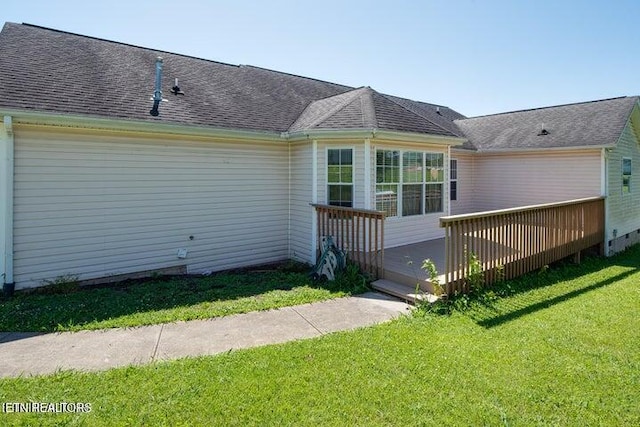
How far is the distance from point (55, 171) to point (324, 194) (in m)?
5.49

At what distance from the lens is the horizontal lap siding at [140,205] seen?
6.65 metres

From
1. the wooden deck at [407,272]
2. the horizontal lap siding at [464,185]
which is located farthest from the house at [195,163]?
the horizontal lap siding at [464,185]

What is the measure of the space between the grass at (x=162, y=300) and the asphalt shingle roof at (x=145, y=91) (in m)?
3.37

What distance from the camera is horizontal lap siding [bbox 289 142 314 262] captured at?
9031 millimetres

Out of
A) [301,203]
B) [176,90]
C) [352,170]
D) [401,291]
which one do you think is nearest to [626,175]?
[352,170]

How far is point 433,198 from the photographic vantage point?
10297 millimetres

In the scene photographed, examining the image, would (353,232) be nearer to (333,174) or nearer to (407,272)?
(407,272)

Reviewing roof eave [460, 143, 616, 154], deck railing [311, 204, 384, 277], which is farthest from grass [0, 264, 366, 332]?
roof eave [460, 143, 616, 154]

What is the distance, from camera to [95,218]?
7.24m

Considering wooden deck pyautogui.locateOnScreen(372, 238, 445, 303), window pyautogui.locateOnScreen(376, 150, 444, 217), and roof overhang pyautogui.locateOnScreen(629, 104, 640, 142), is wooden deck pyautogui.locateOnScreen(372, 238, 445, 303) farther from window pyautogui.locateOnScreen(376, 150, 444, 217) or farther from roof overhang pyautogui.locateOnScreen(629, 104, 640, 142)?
roof overhang pyautogui.locateOnScreen(629, 104, 640, 142)

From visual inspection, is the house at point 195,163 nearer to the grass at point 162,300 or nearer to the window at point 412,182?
the window at point 412,182

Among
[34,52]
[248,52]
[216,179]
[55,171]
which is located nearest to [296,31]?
[248,52]

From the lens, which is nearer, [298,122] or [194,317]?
[194,317]

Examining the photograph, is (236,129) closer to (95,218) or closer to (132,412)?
(95,218)
